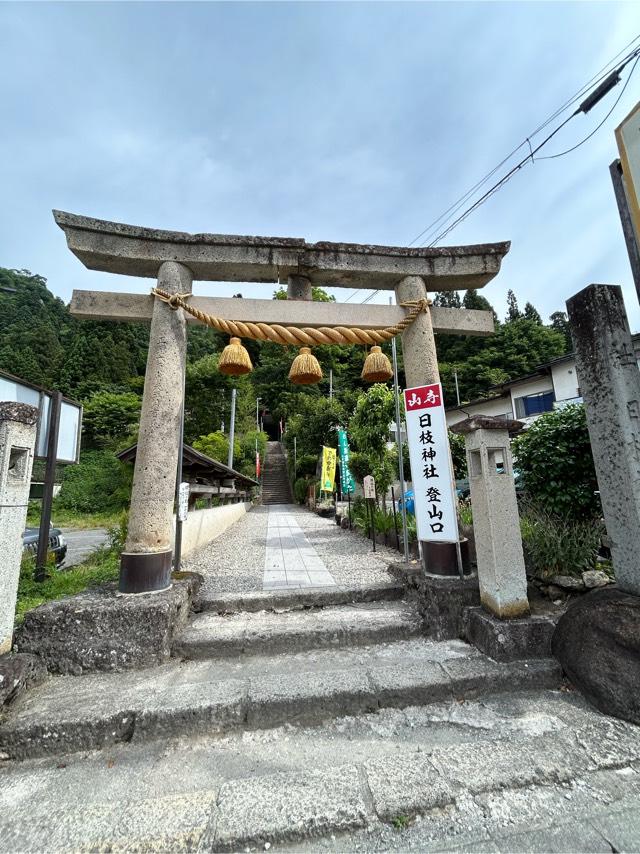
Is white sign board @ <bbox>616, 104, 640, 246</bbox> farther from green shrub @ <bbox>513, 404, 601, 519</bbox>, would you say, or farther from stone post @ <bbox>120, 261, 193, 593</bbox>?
stone post @ <bbox>120, 261, 193, 593</bbox>

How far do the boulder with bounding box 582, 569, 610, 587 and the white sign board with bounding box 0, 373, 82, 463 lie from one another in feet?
19.7

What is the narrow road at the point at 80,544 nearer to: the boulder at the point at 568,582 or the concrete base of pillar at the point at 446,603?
the concrete base of pillar at the point at 446,603

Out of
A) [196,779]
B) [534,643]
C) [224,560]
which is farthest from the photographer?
[224,560]

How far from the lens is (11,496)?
2.92 m

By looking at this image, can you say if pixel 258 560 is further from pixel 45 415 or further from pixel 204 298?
pixel 204 298

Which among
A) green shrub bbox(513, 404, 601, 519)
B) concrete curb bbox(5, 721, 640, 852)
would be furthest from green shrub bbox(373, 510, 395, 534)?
concrete curb bbox(5, 721, 640, 852)

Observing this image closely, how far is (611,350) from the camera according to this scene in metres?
3.11

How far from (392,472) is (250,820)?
330 inches

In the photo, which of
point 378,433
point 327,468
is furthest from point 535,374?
point 378,433

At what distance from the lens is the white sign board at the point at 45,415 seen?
14.0ft

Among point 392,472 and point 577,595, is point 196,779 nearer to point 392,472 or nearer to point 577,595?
point 577,595

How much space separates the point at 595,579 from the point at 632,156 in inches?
148

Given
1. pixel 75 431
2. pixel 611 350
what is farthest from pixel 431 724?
pixel 75 431

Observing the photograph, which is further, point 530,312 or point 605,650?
point 530,312
